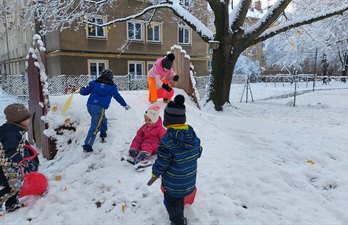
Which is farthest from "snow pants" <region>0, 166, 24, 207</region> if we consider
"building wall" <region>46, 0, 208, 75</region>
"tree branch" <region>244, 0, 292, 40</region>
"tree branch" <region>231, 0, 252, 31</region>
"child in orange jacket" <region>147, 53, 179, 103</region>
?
"building wall" <region>46, 0, 208, 75</region>

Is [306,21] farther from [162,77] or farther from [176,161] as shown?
[176,161]

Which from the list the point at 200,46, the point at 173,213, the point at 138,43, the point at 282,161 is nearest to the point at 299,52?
the point at 200,46

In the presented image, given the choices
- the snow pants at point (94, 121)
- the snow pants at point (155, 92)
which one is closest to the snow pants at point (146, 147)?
the snow pants at point (94, 121)

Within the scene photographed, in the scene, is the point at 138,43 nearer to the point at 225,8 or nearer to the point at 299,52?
the point at 225,8

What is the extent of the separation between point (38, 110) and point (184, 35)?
20.9 m

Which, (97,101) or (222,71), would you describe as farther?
(222,71)

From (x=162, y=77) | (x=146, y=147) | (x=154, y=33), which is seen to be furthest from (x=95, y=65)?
(x=146, y=147)

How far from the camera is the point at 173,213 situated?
2.97 m

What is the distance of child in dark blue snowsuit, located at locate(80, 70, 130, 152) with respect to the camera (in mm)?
4895

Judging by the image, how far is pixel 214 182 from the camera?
3.84 meters

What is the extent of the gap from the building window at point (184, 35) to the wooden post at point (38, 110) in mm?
20090

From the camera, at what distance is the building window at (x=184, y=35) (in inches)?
985

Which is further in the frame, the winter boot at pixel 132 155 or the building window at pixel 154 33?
the building window at pixel 154 33

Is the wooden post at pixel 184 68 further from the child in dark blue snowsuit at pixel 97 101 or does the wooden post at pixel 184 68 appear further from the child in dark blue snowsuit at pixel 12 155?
the child in dark blue snowsuit at pixel 12 155
